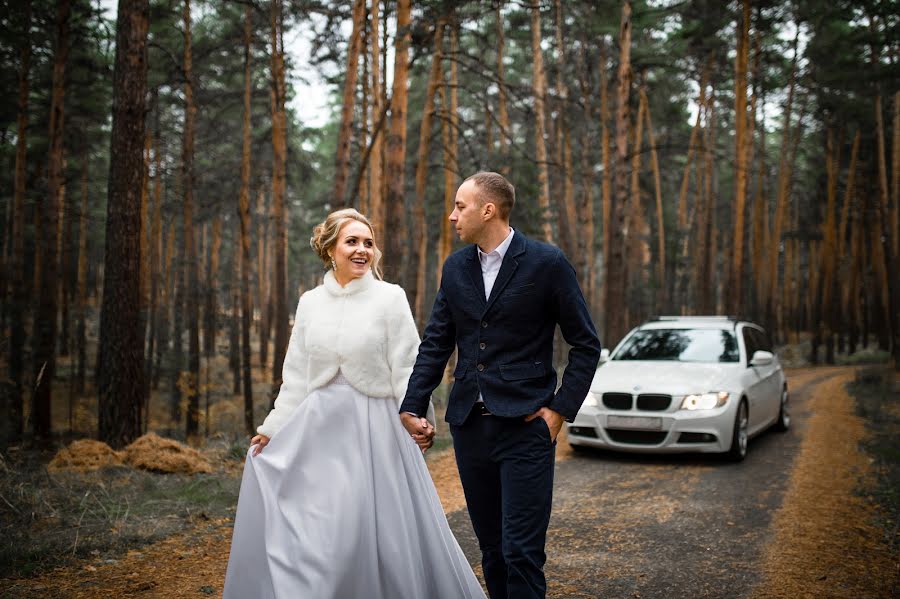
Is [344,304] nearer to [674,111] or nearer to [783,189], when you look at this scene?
[674,111]

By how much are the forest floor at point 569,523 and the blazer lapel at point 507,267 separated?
237 centimetres

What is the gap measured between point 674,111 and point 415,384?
26004 millimetres

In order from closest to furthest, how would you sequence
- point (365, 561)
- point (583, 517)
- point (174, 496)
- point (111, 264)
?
1. point (365, 561)
2. point (583, 517)
3. point (174, 496)
4. point (111, 264)

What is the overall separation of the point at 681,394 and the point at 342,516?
5.88 meters

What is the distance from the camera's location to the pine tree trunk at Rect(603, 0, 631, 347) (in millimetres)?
15852

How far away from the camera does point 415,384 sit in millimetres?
3344

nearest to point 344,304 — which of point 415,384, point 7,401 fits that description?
point 415,384

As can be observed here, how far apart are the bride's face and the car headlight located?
18.4ft

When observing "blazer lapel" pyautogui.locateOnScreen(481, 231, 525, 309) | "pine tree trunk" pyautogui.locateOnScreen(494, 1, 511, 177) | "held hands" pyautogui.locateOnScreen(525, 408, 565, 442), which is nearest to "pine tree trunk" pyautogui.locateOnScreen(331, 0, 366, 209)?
"pine tree trunk" pyautogui.locateOnScreen(494, 1, 511, 177)

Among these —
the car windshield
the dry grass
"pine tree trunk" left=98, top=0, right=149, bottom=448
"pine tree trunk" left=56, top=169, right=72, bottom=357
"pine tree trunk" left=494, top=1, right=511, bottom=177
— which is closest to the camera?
the dry grass

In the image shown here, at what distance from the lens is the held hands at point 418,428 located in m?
3.28

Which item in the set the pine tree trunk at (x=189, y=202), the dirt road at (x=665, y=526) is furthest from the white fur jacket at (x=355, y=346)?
the pine tree trunk at (x=189, y=202)

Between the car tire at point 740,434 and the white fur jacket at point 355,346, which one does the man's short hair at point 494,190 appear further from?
the car tire at point 740,434

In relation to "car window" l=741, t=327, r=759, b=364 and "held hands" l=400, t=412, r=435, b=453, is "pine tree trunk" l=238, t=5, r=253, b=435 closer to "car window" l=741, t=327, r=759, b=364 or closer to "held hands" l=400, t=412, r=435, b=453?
"car window" l=741, t=327, r=759, b=364
